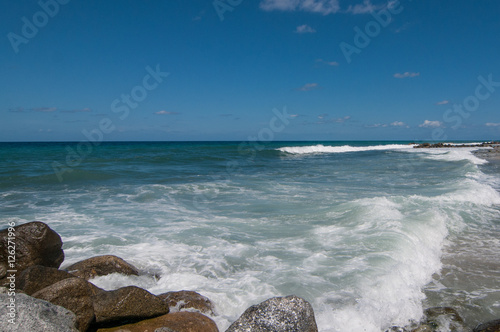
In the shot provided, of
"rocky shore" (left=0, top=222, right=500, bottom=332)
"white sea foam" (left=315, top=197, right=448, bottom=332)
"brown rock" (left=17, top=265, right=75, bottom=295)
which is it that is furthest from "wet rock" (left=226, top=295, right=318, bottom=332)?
"brown rock" (left=17, top=265, right=75, bottom=295)

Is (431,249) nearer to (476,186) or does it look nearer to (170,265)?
(170,265)

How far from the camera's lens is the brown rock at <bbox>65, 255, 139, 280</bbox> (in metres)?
5.26

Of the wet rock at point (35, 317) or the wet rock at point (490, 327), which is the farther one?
the wet rock at point (490, 327)

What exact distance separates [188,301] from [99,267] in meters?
1.82

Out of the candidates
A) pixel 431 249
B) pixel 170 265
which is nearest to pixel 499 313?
pixel 431 249

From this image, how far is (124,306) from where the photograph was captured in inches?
151

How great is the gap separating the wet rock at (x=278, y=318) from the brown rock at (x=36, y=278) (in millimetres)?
2491

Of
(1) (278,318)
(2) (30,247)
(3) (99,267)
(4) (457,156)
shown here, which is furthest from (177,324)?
(4) (457,156)

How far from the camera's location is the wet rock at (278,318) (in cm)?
322

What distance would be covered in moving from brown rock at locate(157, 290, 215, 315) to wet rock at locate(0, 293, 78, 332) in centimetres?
139

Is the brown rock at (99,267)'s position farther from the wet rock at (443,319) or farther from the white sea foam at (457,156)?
the white sea foam at (457,156)

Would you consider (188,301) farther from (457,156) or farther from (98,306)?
(457,156)

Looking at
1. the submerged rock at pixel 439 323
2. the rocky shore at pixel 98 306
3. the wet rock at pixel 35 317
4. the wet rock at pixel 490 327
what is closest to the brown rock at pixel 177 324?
the rocky shore at pixel 98 306

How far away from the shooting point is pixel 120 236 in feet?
25.3
